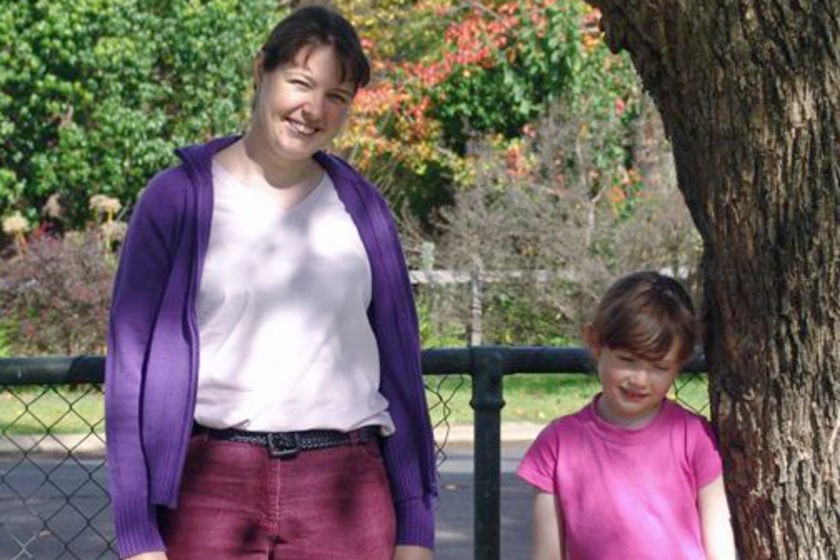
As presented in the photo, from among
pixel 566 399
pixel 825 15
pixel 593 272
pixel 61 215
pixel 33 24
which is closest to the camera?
pixel 825 15

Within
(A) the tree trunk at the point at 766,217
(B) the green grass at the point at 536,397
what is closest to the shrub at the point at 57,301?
(B) the green grass at the point at 536,397

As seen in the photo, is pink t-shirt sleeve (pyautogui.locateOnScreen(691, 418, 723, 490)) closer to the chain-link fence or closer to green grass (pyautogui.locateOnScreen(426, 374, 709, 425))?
the chain-link fence

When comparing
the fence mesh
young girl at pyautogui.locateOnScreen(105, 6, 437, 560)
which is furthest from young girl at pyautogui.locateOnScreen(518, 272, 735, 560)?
the fence mesh

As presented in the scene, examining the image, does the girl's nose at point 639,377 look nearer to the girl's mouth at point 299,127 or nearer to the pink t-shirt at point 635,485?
the pink t-shirt at point 635,485

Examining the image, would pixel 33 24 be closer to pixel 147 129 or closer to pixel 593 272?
pixel 147 129

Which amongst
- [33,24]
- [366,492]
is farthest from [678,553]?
[33,24]

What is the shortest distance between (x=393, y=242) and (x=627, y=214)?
42.6ft

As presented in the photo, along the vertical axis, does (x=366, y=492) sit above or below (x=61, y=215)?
above

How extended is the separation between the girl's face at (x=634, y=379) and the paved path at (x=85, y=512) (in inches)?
164

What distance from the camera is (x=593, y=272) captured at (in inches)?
582

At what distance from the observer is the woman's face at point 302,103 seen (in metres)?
3.20

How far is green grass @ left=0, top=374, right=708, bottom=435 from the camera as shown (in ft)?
38.0

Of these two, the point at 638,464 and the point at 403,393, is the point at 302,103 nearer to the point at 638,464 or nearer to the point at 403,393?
the point at 403,393

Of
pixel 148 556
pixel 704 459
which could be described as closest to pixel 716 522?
pixel 704 459
